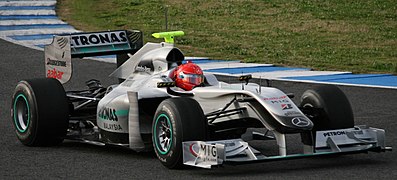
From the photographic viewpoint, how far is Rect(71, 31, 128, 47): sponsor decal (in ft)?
37.5

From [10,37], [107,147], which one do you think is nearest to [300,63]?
[10,37]

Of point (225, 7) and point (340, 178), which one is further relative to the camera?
point (225, 7)

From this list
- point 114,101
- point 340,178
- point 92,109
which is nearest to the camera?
point 340,178

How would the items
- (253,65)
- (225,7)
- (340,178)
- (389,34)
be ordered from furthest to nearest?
(225,7) < (389,34) < (253,65) < (340,178)

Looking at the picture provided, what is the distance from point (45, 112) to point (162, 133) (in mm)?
1634

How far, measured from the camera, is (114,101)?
399 inches

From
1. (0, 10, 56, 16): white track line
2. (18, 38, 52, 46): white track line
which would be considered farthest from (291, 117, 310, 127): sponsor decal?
(0, 10, 56, 16): white track line

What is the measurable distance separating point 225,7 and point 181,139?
18.7m

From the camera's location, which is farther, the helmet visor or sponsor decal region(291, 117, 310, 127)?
the helmet visor

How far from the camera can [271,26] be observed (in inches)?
953

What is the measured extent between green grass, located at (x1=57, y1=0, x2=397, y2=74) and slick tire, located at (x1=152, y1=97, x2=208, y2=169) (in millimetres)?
8811

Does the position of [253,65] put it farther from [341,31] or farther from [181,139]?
[181,139]

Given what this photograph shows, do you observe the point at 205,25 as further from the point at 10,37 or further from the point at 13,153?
the point at 13,153

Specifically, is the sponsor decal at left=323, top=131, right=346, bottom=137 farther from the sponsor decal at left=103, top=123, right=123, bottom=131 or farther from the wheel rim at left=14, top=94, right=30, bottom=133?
the wheel rim at left=14, top=94, right=30, bottom=133
